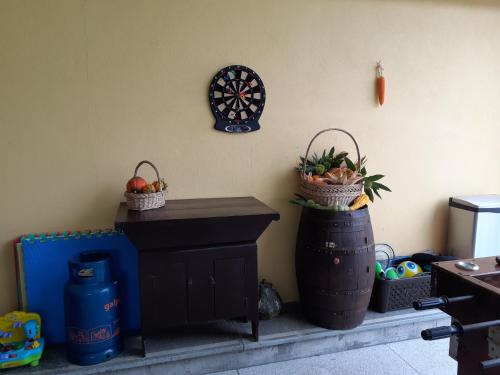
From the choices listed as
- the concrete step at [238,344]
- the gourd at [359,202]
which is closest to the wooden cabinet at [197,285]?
the concrete step at [238,344]

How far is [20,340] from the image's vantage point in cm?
228

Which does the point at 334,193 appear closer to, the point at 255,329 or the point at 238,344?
the point at 255,329

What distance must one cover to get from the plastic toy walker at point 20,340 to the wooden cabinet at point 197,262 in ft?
2.16

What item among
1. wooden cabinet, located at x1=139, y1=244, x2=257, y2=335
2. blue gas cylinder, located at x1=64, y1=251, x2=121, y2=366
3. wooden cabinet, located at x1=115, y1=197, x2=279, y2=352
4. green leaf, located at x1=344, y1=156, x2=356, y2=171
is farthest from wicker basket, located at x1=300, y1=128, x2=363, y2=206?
blue gas cylinder, located at x1=64, y1=251, x2=121, y2=366

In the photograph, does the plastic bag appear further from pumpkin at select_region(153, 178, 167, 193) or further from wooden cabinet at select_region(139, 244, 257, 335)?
pumpkin at select_region(153, 178, 167, 193)

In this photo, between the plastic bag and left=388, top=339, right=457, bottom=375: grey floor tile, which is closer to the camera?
left=388, top=339, right=457, bottom=375: grey floor tile

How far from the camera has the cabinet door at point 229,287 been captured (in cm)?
230

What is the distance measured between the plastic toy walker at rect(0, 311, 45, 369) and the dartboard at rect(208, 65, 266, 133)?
1765 millimetres

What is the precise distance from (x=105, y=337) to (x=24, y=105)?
1551mm

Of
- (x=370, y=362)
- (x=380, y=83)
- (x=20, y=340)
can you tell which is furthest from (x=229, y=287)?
(x=380, y=83)

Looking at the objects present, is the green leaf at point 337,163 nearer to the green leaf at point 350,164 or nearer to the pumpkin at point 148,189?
the green leaf at point 350,164

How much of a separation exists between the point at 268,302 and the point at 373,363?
827 millimetres

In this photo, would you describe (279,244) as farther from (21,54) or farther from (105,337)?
(21,54)

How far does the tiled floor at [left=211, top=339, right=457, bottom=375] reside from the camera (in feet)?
7.88
